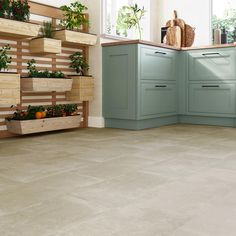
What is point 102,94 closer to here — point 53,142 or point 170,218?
point 53,142

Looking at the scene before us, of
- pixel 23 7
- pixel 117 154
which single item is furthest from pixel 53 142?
pixel 23 7

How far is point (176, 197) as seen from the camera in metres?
1.66

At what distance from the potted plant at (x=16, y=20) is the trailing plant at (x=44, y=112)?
0.73m

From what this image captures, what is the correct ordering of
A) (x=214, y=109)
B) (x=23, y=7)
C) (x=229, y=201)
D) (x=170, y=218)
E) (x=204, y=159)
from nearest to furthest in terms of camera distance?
(x=170, y=218) → (x=229, y=201) → (x=204, y=159) → (x=23, y=7) → (x=214, y=109)

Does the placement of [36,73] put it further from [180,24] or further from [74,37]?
[180,24]

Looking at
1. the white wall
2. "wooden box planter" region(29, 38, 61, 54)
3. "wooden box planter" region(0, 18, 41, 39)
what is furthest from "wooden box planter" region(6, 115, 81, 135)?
the white wall

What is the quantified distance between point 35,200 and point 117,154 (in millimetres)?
1169

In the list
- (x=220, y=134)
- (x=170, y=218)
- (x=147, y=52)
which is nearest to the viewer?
(x=170, y=218)

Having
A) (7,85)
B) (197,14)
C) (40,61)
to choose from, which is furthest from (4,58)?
(197,14)

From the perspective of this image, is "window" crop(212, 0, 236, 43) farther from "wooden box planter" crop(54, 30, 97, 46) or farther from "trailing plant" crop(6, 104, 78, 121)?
"trailing plant" crop(6, 104, 78, 121)

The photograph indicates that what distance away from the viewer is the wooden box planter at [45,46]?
379cm

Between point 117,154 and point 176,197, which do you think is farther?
point 117,154

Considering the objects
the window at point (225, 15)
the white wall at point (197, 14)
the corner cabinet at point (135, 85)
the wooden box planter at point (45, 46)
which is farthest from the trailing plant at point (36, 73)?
the window at point (225, 15)

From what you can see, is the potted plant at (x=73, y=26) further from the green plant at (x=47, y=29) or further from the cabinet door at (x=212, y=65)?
the cabinet door at (x=212, y=65)
